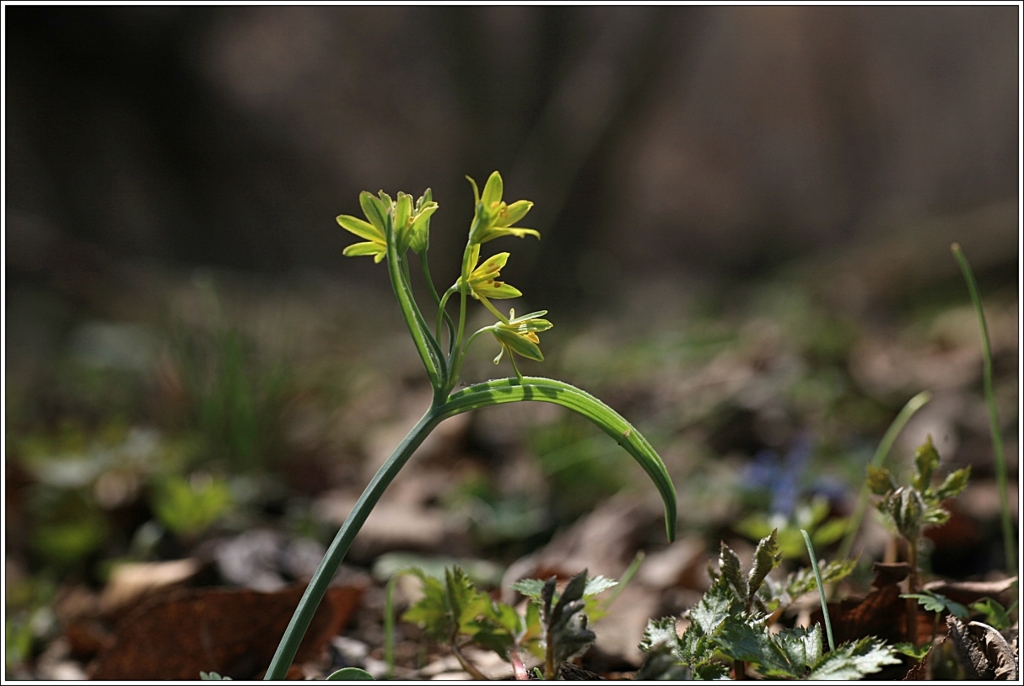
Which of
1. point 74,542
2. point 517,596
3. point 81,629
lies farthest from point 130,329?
point 517,596

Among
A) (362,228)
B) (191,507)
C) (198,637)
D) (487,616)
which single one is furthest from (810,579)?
(191,507)

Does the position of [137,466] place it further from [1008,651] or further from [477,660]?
[1008,651]

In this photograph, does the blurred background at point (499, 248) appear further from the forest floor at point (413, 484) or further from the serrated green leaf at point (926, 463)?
the serrated green leaf at point (926, 463)

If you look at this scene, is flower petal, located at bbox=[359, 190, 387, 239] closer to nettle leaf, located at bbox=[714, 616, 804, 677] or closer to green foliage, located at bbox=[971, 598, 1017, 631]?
nettle leaf, located at bbox=[714, 616, 804, 677]

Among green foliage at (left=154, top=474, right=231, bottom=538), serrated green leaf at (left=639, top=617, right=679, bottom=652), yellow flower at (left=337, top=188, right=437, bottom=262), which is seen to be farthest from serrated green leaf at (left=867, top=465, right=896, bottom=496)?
green foliage at (left=154, top=474, right=231, bottom=538)

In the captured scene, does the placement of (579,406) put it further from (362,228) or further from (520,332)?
(362,228)

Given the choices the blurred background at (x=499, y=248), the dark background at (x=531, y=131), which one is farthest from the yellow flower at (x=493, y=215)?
the dark background at (x=531, y=131)
